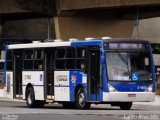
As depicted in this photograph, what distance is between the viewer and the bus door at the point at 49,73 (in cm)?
2839

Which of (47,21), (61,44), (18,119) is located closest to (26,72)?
(61,44)

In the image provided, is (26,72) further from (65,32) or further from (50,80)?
(65,32)

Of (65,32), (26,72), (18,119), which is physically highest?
(65,32)

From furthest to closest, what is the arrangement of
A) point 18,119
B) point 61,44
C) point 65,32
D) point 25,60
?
point 65,32 → point 25,60 → point 61,44 → point 18,119

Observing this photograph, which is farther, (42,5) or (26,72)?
(42,5)

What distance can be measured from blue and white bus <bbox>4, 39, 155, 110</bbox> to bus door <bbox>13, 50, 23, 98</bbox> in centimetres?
117

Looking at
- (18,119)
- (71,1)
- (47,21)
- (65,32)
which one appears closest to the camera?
(18,119)

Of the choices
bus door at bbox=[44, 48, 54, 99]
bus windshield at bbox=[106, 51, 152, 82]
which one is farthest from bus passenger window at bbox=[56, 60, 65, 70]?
bus windshield at bbox=[106, 51, 152, 82]

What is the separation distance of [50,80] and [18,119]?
379 inches

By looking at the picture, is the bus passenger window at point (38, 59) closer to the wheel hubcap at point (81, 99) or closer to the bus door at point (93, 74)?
the wheel hubcap at point (81, 99)

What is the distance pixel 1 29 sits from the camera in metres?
80.6

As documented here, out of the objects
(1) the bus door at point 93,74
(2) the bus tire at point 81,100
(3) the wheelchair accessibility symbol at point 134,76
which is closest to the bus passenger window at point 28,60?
(2) the bus tire at point 81,100

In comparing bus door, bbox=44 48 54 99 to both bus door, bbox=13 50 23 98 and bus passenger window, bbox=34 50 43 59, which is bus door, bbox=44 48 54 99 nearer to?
bus passenger window, bbox=34 50 43 59

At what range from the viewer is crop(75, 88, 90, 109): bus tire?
26250 millimetres
